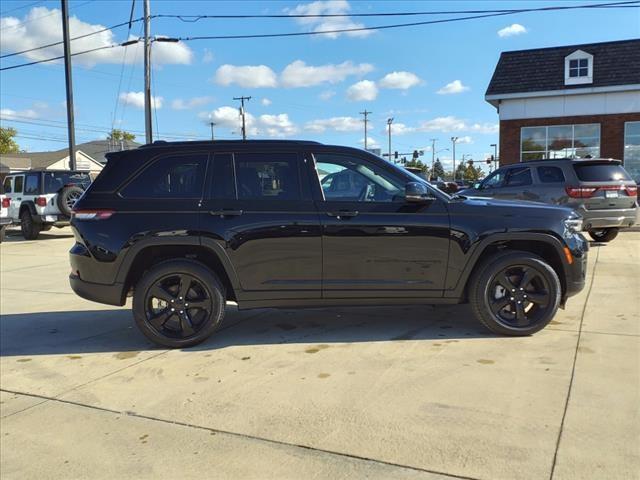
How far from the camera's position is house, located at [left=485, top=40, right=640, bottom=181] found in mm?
24547

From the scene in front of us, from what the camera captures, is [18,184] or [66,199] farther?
Answer: [18,184]

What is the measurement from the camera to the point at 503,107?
26109 millimetres

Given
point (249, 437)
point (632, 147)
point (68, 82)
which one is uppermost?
point (68, 82)

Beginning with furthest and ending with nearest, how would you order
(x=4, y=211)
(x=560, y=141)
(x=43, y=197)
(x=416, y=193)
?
(x=560, y=141) < (x=43, y=197) < (x=4, y=211) < (x=416, y=193)

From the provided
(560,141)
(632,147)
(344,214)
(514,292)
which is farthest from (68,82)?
(632,147)

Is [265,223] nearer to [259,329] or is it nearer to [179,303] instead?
[179,303]

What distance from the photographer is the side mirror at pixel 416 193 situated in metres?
4.68

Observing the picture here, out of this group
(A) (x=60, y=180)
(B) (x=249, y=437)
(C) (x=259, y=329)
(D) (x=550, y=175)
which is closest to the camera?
(B) (x=249, y=437)

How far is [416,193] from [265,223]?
4.32ft

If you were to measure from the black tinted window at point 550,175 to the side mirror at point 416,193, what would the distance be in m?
6.36

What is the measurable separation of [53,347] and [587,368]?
468 cm

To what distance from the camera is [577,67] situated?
25062 mm

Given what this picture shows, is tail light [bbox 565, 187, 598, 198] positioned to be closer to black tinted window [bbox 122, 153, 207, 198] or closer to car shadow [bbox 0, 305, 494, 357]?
car shadow [bbox 0, 305, 494, 357]

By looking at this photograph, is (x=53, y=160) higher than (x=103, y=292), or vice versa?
(x=53, y=160)
